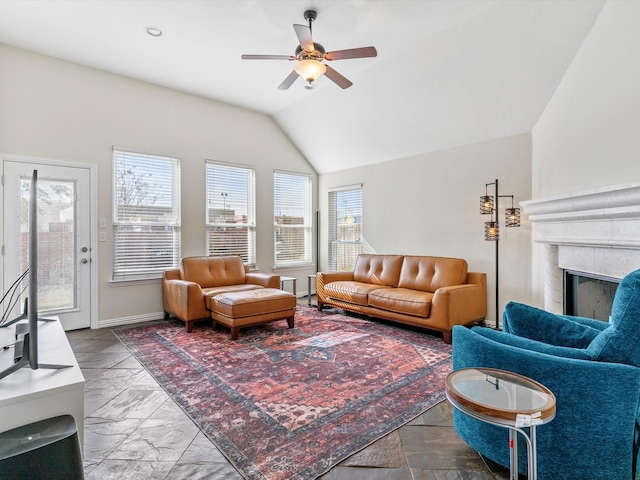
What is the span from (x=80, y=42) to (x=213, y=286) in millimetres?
3246

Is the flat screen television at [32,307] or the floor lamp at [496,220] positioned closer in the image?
the flat screen television at [32,307]

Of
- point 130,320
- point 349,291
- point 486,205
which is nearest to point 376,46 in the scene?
point 486,205

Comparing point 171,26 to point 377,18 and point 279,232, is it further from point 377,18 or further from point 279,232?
point 279,232

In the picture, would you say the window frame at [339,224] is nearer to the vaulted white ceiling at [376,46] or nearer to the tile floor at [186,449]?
the vaulted white ceiling at [376,46]

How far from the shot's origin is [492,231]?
161 inches

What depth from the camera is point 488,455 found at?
1692mm

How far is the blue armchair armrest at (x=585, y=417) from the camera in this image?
1376 millimetres

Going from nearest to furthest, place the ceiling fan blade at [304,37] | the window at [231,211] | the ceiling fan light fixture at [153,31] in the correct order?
the ceiling fan blade at [304,37], the ceiling fan light fixture at [153,31], the window at [231,211]

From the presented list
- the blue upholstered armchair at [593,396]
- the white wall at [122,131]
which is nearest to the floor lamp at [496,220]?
the blue upholstered armchair at [593,396]

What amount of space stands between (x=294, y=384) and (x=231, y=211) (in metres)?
3.59

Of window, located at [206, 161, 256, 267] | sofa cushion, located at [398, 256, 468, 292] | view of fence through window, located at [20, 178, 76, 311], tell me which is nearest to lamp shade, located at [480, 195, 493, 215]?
sofa cushion, located at [398, 256, 468, 292]

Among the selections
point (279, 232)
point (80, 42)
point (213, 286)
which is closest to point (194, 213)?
point (213, 286)

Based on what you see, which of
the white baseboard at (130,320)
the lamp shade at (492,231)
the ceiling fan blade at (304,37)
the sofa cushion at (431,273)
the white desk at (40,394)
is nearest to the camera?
the white desk at (40,394)

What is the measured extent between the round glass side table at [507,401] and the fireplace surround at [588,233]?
4.65ft
